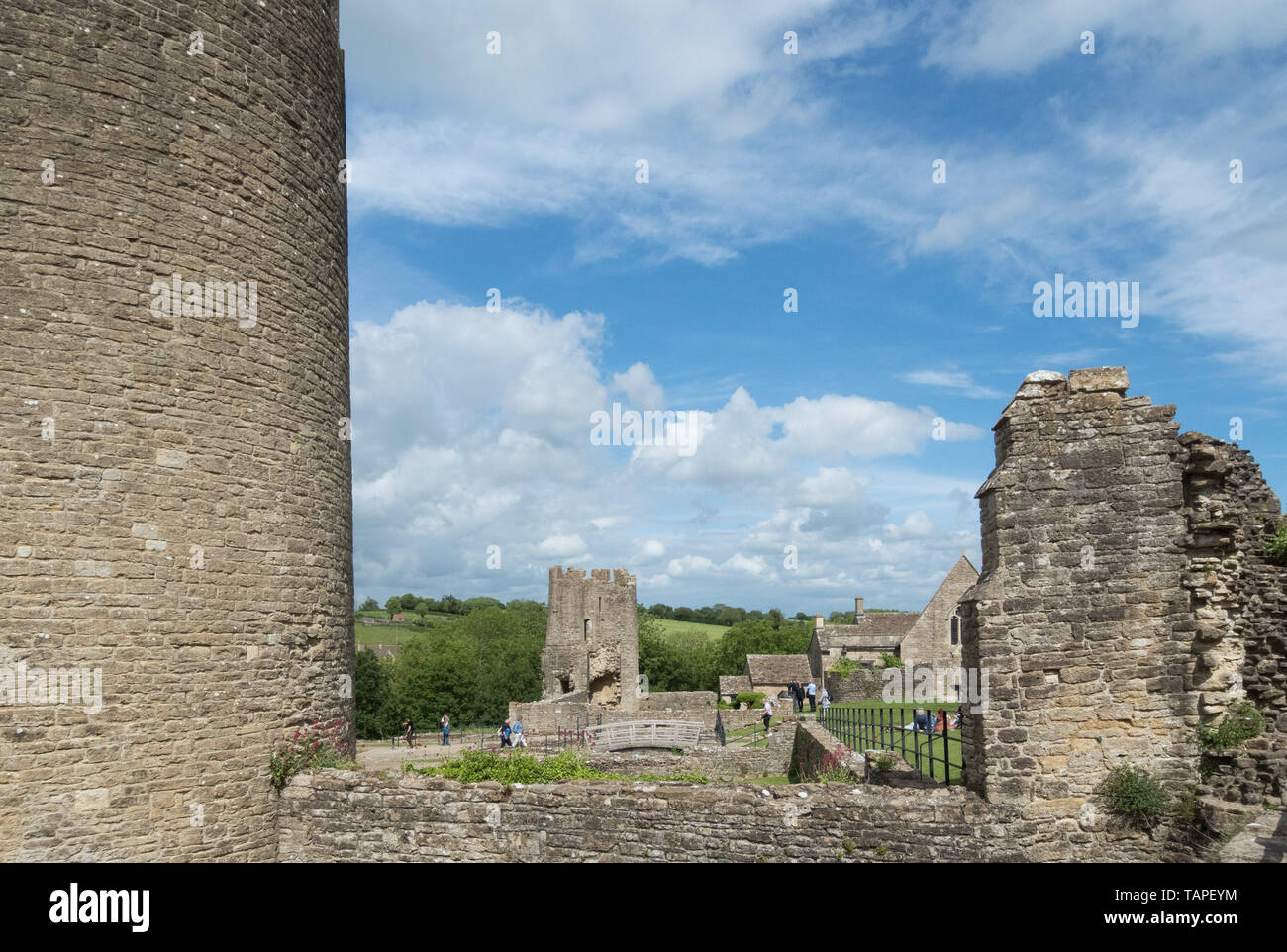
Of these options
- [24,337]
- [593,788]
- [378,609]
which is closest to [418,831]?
[593,788]

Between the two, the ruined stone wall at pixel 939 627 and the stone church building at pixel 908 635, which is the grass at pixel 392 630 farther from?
the ruined stone wall at pixel 939 627

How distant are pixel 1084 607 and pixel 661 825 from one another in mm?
4968

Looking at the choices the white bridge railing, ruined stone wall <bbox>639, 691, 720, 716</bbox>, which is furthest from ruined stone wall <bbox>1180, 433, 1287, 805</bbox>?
ruined stone wall <bbox>639, 691, 720, 716</bbox>

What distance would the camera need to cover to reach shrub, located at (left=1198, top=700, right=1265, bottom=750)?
7.97 m

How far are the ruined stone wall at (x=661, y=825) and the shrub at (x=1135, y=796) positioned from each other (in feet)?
0.65

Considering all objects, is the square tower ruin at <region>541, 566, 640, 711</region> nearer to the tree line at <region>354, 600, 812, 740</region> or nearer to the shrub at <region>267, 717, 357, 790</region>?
the tree line at <region>354, 600, 812, 740</region>

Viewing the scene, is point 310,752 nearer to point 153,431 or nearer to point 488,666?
point 153,431

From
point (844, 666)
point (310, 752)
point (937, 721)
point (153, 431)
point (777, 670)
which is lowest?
point (844, 666)

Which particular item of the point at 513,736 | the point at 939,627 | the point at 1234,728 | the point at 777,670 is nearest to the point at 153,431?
the point at 1234,728

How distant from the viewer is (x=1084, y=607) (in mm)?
Answer: 8430

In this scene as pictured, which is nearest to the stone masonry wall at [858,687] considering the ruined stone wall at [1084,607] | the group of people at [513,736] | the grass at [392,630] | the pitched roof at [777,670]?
the pitched roof at [777,670]

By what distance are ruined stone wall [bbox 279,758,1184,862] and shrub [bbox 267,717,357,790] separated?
0.62 ft

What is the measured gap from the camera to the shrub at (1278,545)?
317 inches

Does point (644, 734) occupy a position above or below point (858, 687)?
above
